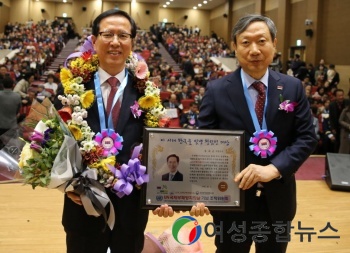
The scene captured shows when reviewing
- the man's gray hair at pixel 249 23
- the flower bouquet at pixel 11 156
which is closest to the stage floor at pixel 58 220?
the flower bouquet at pixel 11 156

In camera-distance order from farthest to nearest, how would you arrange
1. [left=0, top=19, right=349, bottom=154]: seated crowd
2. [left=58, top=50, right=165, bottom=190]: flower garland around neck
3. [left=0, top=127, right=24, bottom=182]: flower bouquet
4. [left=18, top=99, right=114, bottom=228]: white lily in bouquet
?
[left=0, top=19, right=349, bottom=154]: seated crowd → [left=0, top=127, right=24, bottom=182]: flower bouquet → [left=58, top=50, right=165, bottom=190]: flower garland around neck → [left=18, top=99, right=114, bottom=228]: white lily in bouquet

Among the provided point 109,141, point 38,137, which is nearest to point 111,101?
point 109,141

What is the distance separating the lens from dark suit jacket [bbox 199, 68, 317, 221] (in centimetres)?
172

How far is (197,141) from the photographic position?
1.69 m

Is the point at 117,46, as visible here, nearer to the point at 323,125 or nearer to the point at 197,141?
the point at 197,141

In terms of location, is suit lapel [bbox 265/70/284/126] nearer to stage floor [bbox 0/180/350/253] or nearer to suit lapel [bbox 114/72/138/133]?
suit lapel [bbox 114/72/138/133]

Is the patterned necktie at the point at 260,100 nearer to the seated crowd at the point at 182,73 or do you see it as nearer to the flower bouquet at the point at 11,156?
the seated crowd at the point at 182,73

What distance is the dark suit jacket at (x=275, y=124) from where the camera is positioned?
172cm

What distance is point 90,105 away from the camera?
1684 millimetres

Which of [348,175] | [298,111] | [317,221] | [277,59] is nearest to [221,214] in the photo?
[298,111]

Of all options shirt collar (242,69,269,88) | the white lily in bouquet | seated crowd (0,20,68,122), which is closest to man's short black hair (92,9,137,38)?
the white lily in bouquet

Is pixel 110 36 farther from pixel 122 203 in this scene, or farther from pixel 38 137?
pixel 122 203

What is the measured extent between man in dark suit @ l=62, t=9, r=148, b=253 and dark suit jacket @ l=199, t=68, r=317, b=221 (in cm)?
34

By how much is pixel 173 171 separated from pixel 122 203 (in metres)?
0.25
